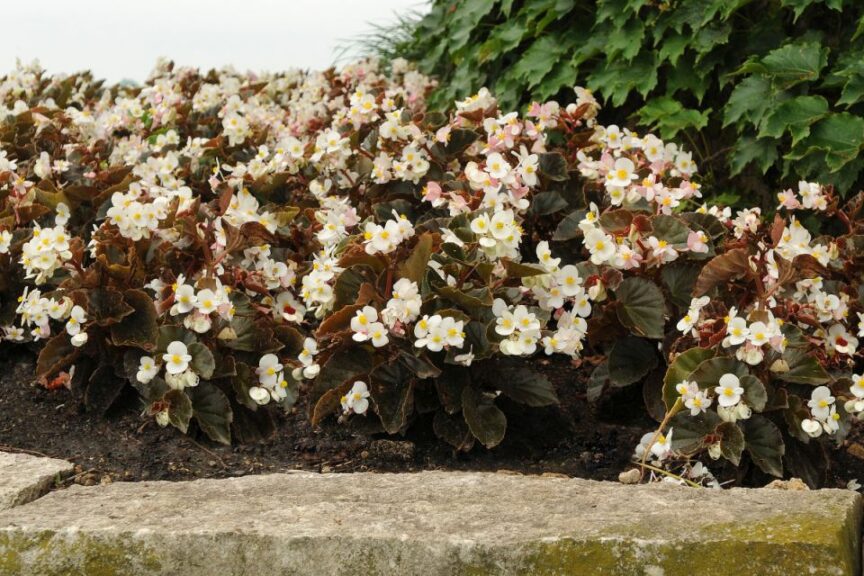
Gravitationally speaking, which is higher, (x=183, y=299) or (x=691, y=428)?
(x=183, y=299)

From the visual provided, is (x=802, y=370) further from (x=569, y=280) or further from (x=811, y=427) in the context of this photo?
(x=569, y=280)

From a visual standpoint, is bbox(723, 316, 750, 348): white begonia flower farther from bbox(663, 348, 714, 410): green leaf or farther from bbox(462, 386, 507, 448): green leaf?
bbox(462, 386, 507, 448): green leaf

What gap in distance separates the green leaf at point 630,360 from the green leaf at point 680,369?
26 cm

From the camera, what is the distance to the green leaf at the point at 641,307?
2.75m

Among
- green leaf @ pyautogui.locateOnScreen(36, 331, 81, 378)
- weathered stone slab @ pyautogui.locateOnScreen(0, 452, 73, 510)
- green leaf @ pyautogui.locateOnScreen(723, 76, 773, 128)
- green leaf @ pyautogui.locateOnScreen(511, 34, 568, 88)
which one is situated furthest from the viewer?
green leaf @ pyautogui.locateOnScreen(511, 34, 568, 88)

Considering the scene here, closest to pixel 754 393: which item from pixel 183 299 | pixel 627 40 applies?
pixel 183 299

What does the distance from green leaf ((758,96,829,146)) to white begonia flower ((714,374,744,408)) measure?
4.42 ft

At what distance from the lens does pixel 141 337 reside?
9.52ft

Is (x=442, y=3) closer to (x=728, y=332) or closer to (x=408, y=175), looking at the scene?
(x=408, y=175)

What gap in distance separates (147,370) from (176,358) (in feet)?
0.41

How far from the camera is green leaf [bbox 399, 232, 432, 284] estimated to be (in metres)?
A: 2.65

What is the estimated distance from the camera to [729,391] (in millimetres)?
2486

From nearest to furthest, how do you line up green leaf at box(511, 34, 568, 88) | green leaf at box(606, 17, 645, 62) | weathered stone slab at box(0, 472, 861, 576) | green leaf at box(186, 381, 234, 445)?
weathered stone slab at box(0, 472, 861, 576)
green leaf at box(186, 381, 234, 445)
green leaf at box(606, 17, 645, 62)
green leaf at box(511, 34, 568, 88)

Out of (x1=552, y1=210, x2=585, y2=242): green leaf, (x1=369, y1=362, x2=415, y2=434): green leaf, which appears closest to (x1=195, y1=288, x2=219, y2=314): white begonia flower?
(x1=369, y1=362, x2=415, y2=434): green leaf
